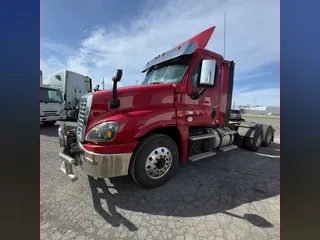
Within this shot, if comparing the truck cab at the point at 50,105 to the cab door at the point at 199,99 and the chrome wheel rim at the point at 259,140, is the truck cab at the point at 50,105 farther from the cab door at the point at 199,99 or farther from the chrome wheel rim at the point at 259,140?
the chrome wheel rim at the point at 259,140

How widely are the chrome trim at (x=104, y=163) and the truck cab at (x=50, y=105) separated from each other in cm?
782

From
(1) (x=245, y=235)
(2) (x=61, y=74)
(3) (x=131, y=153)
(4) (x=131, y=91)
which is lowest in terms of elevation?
(1) (x=245, y=235)

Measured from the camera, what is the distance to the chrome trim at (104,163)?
2.28 m

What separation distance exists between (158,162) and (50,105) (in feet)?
28.2

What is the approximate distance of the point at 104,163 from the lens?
2.28 meters

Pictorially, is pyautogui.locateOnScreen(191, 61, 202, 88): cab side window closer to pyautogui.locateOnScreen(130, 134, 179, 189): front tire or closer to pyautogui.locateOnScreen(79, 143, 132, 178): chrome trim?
pyautogui.locateOnScreen(130, 134, 179, 189): front tire

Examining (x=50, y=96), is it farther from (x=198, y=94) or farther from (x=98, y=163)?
(x=198, y=94)

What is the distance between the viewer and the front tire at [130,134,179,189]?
2.54m

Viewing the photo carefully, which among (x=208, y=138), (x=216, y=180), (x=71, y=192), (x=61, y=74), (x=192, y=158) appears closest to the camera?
(x=71, y=192)

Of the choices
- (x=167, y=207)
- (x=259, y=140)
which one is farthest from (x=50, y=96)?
(x=259, y=140)

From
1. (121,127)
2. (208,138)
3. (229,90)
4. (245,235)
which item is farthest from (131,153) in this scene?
(229,90)

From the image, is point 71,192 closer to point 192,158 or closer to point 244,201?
point 192,158

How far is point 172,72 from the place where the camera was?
3.29 meters

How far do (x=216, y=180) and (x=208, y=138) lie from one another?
3.28ft
